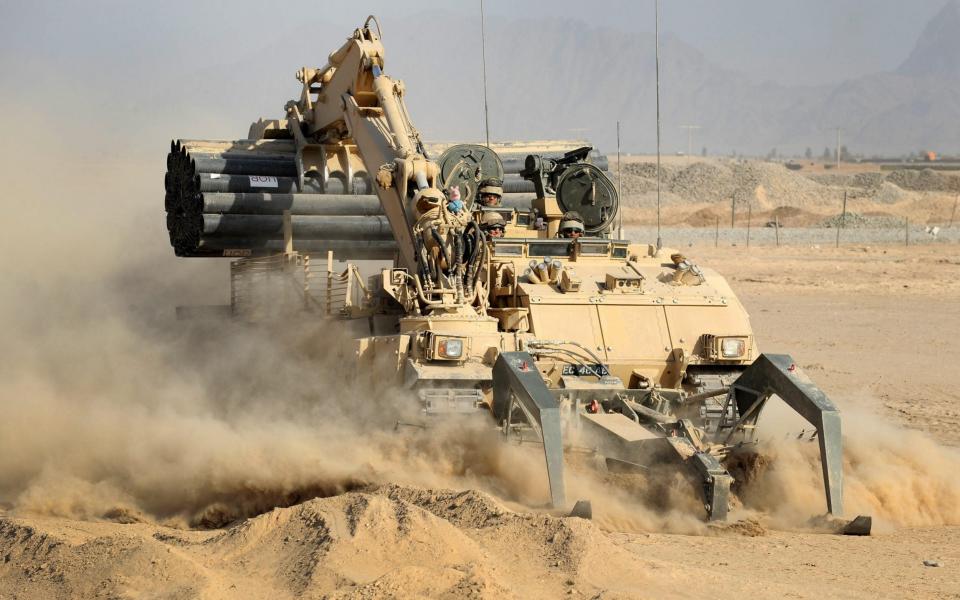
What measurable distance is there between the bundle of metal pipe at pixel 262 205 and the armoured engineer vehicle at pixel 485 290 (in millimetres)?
24

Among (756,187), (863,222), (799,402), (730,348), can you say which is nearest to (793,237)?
(863,222)

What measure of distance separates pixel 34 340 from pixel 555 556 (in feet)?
29.3

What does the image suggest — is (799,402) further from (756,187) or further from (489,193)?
(756,187)

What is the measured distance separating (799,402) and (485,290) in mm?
3250

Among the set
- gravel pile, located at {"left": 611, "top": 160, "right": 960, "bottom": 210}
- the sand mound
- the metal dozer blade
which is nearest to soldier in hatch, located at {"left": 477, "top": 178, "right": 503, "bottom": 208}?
the metal dozer blade

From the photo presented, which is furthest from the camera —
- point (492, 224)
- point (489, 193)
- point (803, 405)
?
point (489, 193)

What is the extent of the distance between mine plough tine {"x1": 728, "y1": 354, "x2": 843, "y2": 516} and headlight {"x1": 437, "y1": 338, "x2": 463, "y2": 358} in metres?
2.38

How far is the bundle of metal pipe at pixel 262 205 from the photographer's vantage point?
17.0 meters

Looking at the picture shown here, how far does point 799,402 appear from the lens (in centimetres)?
1152

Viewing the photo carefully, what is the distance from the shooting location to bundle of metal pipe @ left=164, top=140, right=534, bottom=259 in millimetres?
17016

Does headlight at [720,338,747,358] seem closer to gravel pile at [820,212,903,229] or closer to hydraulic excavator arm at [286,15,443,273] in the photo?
hydraulic excavator arm at [286,15,443,273]

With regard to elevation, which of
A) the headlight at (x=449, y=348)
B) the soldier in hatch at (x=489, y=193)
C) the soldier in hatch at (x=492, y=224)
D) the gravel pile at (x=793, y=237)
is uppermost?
the soldier in hatch at (x=489, y=193)

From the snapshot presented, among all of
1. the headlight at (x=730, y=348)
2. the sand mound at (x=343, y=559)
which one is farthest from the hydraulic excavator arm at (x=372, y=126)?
the sand mound at (x=343, y=559)

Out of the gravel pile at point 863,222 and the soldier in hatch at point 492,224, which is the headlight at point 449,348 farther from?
the gravel pile at point 863,222
